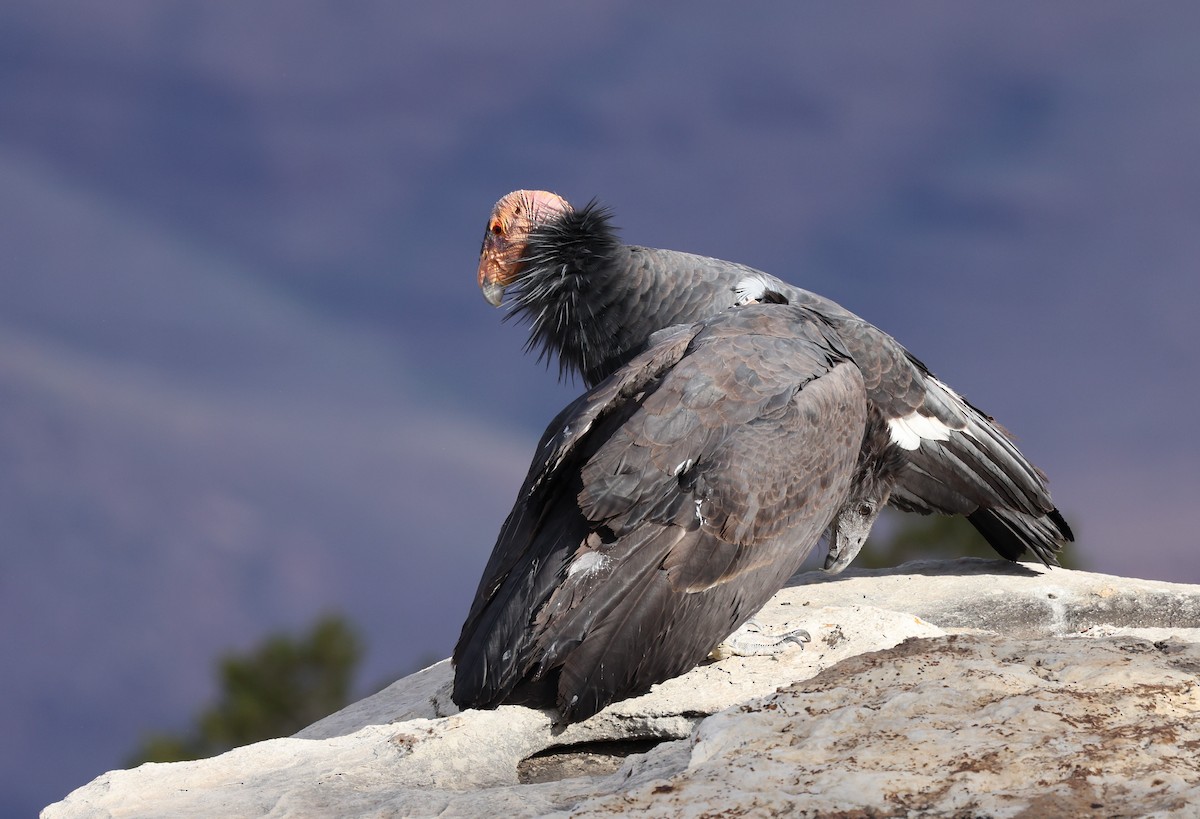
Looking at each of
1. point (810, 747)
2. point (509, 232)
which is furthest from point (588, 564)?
point (509, 232)

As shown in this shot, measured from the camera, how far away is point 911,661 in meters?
4.22

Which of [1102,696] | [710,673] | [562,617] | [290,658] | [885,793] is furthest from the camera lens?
[290,658]

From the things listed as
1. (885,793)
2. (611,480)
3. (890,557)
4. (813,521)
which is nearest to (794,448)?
(813,521)

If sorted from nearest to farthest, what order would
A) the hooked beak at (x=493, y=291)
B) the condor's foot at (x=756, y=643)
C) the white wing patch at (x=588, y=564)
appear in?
the white wing patch at (x=588, y=564) < the condor's foot at (x=756, y=643) < the hooked beak at (x=493, y=291)

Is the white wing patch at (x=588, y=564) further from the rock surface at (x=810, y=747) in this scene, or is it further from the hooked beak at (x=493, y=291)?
the hooked beak at (x=493, y=291)

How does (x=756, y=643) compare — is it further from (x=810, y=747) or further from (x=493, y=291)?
(x=493, y=291)

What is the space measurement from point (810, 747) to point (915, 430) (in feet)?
12.2

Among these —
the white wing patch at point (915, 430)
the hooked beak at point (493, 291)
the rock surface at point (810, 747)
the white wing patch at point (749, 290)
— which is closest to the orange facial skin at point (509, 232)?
the hooked beak at point (493, 291)

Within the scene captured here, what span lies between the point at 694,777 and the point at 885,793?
0.58 metres

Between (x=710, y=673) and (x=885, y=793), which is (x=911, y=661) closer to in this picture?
(x=885, y=793)

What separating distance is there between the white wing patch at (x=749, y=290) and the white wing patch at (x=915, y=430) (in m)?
1.06

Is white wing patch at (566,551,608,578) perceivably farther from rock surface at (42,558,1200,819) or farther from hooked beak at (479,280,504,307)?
hooked beak at (479,280,504,307)

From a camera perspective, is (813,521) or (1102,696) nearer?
(1102,696)

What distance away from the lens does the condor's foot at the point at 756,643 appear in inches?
235
